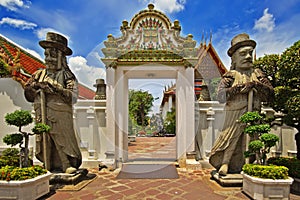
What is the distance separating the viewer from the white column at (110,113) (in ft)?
18.0

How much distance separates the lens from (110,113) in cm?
550

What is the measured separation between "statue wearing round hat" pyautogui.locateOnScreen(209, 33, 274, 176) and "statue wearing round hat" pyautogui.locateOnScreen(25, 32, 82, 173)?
3.25m

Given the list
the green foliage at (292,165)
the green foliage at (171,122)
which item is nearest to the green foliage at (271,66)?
the green foliage at (292,165)

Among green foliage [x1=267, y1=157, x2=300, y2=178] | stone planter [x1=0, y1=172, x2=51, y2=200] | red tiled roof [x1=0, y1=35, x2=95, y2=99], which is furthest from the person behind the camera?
red tiled roof [x1=0, y1=35, x2=95, y2=99]

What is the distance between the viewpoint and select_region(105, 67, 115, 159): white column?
5.48m

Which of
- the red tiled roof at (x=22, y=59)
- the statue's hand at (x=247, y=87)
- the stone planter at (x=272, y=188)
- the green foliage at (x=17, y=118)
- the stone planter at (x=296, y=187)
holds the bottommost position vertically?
the stone planter at (x=296, y=187)

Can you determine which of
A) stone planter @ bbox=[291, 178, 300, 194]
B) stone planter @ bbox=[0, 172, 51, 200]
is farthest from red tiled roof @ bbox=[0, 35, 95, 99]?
stone planter @ bbox=[291, 178, 300, 194]

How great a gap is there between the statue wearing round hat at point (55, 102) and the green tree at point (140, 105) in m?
13.9

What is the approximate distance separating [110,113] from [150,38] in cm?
242

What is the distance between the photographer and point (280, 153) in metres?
5.79

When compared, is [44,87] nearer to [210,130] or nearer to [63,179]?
[63,179]

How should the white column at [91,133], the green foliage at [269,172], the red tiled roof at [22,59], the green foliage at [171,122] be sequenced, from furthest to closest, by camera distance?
the green foliage at [171,122], the red tiled roof at [22,59], the white column at [91,133], the green foliage at [269,172]

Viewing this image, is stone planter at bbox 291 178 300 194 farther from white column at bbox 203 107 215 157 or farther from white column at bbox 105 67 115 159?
white column at bbox 105 67 115 159

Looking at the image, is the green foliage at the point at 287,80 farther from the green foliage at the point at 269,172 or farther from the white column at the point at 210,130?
the white column at the point at 210,130
